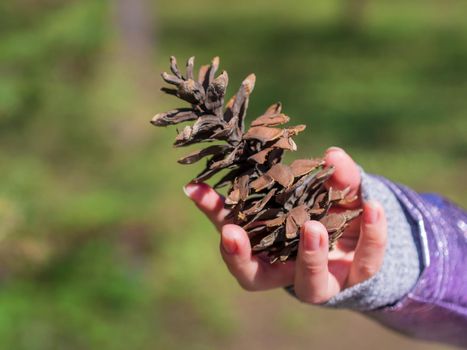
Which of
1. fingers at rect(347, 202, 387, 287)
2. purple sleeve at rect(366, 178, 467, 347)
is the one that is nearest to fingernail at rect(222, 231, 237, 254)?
fingers at rect(347, 202, 387, 287)

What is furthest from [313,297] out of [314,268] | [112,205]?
[112,205]

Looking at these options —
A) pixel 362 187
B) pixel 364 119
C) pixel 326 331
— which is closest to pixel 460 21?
pixel 364 119

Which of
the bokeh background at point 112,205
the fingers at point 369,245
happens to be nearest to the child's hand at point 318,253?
the fingers at point 369,245

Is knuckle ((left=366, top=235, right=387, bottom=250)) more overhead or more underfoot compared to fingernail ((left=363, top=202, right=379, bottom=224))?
more underfoot

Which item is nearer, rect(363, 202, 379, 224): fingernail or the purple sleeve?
rect(363, 202, 379, 224): fingernail

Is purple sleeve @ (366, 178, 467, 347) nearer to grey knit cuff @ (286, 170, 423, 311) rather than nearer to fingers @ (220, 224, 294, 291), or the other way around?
grey knit cuff @ (286, 170, 423, 311)

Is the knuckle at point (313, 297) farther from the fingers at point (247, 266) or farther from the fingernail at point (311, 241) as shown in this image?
the fingernail at point (311, 241)
